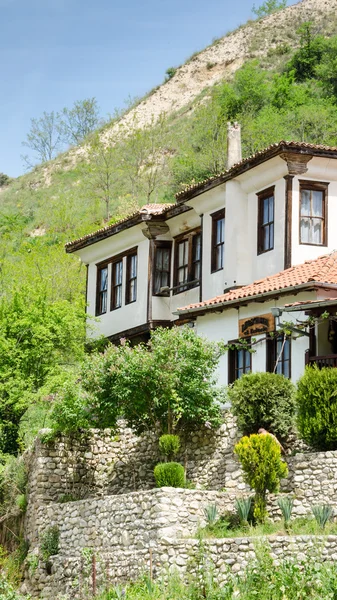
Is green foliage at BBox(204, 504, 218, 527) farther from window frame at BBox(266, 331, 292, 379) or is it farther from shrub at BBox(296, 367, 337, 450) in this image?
window frame at BBox(266, 331, 292, 379)

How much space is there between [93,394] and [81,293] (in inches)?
685

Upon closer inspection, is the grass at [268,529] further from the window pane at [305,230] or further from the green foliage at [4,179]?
the green foliage at [4,179]

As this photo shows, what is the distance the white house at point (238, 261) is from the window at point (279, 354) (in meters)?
0.02

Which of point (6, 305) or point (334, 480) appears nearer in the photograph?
point (334, 480)

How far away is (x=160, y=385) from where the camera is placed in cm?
2231

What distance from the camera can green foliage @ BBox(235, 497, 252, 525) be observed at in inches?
755

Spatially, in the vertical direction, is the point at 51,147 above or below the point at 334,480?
above

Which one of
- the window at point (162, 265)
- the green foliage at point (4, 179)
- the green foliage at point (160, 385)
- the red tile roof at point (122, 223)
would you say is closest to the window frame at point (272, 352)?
the green foliage at point (160, 385)

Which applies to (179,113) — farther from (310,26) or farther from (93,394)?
(93,394)

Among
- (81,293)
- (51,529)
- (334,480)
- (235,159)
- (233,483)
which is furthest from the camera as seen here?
(81,293)

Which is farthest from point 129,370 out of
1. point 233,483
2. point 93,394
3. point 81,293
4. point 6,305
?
point 81,293

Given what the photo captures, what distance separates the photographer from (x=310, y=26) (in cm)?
Answer: 8225

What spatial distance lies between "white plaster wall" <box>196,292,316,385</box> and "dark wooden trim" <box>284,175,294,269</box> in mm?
1868

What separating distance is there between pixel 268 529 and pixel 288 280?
21.0 ft
